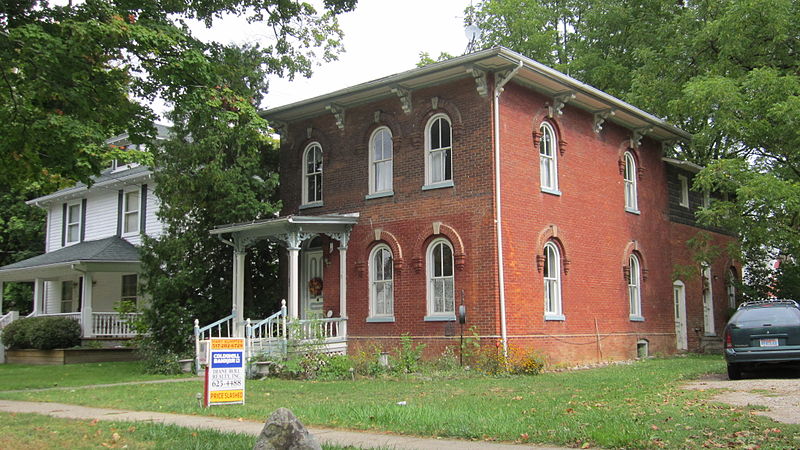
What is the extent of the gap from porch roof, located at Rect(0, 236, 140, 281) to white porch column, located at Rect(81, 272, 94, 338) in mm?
545

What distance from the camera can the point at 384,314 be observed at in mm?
19938

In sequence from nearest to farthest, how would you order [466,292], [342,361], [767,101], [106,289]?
[342,361]
[466,292]
[767,101]
[106,289]

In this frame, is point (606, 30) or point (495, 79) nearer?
point (495, 79)

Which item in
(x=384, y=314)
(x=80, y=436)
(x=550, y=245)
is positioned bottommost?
(x=80, y=436)

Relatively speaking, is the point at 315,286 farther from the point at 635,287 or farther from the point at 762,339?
the point at 762,339

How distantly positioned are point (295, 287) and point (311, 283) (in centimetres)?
282

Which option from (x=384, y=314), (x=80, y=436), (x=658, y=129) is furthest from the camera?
(x=658, y=129)

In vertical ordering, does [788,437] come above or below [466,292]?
below

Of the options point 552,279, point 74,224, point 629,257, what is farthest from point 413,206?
point 74,224

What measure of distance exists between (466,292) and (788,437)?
421 inches

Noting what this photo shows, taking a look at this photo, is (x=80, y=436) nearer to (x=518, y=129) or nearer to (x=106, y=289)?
(x=518, y=129)

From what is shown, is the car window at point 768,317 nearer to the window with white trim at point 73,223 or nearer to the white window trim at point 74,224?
the white window trim at point 74,224

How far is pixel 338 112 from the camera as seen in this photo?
69.6ft

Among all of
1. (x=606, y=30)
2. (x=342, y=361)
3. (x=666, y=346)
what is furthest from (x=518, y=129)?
(x=606, y=30)
